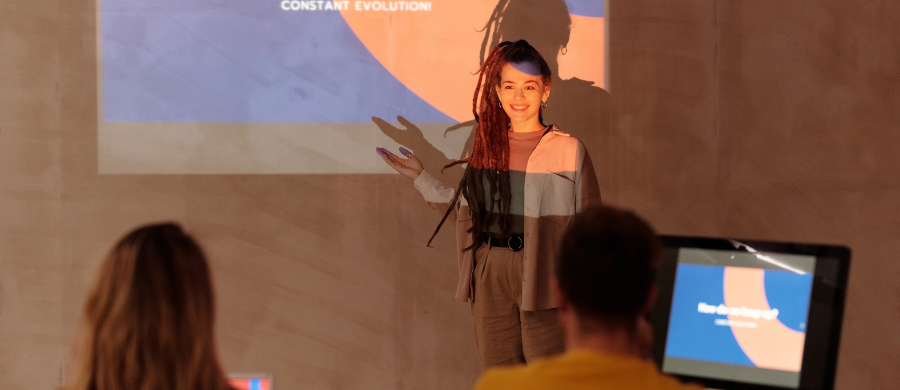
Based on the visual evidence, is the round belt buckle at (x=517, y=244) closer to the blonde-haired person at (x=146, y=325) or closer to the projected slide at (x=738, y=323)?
the projected slide at (x=738, y=323)

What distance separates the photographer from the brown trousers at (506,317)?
255 cm

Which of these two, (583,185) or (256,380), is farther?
(256,380)

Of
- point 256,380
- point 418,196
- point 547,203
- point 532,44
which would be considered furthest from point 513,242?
point 256,380

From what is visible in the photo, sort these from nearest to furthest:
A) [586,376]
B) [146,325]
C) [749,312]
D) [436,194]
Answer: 1. [586,376]
2. [146,325]
3. [749,312]
4. [436,194]

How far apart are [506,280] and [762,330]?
1.25 metres

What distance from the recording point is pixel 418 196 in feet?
11.0

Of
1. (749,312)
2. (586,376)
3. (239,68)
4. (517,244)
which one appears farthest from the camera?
(239,68)

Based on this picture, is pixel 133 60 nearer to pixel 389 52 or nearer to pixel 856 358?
pixel 389 52

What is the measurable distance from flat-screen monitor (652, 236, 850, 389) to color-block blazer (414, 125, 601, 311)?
3.57ft

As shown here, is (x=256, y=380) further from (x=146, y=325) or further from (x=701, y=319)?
(x=701, y=319)

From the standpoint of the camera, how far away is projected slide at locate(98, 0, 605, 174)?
10.8ft

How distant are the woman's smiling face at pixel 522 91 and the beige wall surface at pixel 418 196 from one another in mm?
797

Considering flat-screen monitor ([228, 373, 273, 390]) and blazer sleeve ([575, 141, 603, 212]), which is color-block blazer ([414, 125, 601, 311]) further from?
flat-screen monitor ([228, 373, 273, 390])

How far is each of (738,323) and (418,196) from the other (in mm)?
2082
